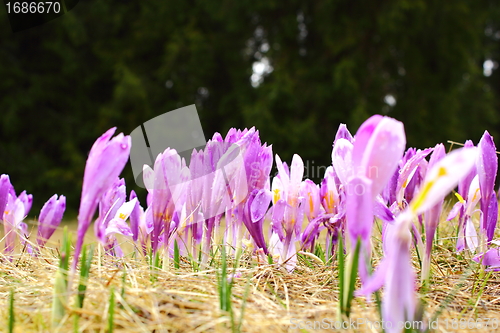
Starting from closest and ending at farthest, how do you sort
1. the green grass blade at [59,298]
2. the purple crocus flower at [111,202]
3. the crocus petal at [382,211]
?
the green grass blade at [59,298] → the crocus petal at [382,211] → the purple crocus flower at [111,202]

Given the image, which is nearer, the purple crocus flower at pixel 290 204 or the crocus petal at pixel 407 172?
the crocus petal at pixel 407 172

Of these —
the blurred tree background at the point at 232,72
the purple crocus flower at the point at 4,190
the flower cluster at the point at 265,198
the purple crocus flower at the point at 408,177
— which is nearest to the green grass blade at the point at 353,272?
the flower cluster at the point at 265,198

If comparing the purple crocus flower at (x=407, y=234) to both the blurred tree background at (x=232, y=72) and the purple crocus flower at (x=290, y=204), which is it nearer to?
the purple crocus flower at (x=290, y=204)

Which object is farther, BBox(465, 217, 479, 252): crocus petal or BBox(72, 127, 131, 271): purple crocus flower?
BBox(465, 217, 479, 252): crocus petal

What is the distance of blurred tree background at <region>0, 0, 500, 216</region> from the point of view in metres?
7.31

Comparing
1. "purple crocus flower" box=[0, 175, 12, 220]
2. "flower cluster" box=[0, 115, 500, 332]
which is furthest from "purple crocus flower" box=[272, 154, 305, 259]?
"purple crocus flower" box=[0, 175, 12, 220]

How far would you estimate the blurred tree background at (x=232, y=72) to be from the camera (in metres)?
7.31

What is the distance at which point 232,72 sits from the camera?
827 cm

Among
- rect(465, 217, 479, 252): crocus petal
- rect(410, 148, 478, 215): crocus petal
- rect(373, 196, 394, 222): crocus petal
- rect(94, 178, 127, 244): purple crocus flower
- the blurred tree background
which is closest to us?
rect(410, 148, 478, 215): crocus petal

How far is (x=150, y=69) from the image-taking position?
863 centimetres

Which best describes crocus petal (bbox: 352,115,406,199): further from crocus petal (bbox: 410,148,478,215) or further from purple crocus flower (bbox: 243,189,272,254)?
purple crocus flower (bbox: 243,189,272,254)

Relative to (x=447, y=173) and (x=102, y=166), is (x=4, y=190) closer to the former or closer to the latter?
(x=102, y=166)

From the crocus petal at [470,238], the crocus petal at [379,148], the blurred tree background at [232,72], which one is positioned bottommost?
the crocus petal at [470,238]

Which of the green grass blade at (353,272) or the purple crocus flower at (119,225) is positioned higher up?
the purple crocus flower at (119,225)
